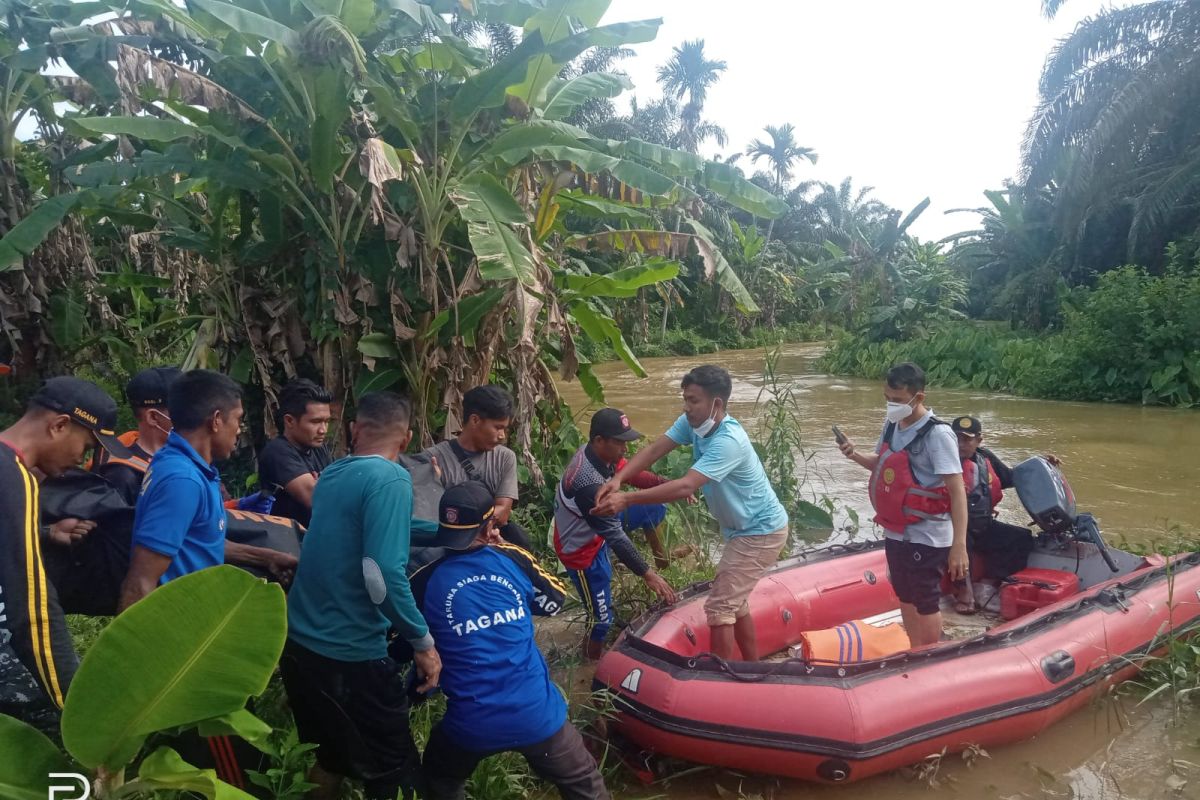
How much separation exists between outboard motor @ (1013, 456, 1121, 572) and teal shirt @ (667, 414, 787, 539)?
198cm

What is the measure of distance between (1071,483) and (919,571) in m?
5.68

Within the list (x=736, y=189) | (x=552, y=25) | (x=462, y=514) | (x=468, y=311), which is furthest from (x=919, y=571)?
(x=552, y=25)

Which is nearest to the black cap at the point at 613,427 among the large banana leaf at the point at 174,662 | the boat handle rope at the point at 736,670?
the boat handle rope at the point at 736,670

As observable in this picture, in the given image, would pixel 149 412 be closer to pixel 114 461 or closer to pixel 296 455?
pixel 114 461

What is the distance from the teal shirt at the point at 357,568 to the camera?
2.30 metres

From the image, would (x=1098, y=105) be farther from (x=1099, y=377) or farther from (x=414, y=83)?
(x=414, y=83)

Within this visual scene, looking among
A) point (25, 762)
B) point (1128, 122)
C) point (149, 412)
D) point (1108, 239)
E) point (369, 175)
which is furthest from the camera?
point (1108, 239)

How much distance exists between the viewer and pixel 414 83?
17.9 ft

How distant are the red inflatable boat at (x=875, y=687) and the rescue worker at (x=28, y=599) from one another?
6.60 ft

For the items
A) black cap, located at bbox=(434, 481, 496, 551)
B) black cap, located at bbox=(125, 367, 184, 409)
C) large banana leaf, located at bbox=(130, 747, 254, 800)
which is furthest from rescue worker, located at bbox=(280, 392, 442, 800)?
black cap, located at bbox=(125, 367, 184, 409)

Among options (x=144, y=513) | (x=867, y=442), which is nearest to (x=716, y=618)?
(x=144, y=513)

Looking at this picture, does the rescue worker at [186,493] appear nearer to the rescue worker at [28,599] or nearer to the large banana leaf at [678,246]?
the rescue worker at [28,599]

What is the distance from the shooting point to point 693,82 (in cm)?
3331

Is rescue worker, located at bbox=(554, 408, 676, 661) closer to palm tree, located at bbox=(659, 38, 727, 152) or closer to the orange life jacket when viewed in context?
the orange life jacket
